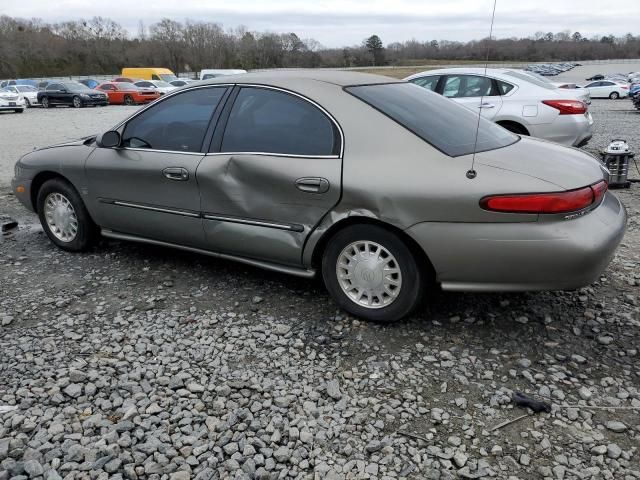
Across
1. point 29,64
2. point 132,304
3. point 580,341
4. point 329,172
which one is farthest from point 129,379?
point 29,64

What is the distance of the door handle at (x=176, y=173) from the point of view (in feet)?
13.0

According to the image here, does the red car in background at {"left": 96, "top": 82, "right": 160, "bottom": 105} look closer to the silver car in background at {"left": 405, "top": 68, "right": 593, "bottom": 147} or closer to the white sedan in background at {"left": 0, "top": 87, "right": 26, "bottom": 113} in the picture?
the white sedan in background at {"left": 0, "top": 87, "right": 26, "bottom": 113}

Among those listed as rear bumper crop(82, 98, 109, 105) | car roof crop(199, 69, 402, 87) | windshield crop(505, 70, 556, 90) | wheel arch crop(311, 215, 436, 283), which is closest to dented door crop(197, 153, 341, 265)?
wheel arch crop(311, 215, 436, 283)

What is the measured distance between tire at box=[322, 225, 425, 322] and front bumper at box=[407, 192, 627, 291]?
148 mm

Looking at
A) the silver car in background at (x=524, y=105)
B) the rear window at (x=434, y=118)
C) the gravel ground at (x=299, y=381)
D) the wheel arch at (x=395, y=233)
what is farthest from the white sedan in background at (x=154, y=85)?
the wheel arch at (x=395, y=233)

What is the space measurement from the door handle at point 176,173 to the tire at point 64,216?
1.15 meters

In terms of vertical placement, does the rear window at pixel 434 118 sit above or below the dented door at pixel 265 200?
above

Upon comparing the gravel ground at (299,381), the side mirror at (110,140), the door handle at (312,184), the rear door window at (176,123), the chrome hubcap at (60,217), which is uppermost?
the rear door window at (176,123)

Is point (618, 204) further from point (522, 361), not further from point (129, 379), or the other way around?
point (129, 379)

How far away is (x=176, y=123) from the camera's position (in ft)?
13.7

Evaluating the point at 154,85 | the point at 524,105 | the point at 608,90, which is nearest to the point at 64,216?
the point at 524,105

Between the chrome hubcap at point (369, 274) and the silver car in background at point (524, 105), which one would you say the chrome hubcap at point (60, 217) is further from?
the silver car in background at point (524, 105)

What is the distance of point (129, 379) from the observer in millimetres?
3020

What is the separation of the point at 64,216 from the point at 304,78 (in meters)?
2.58
